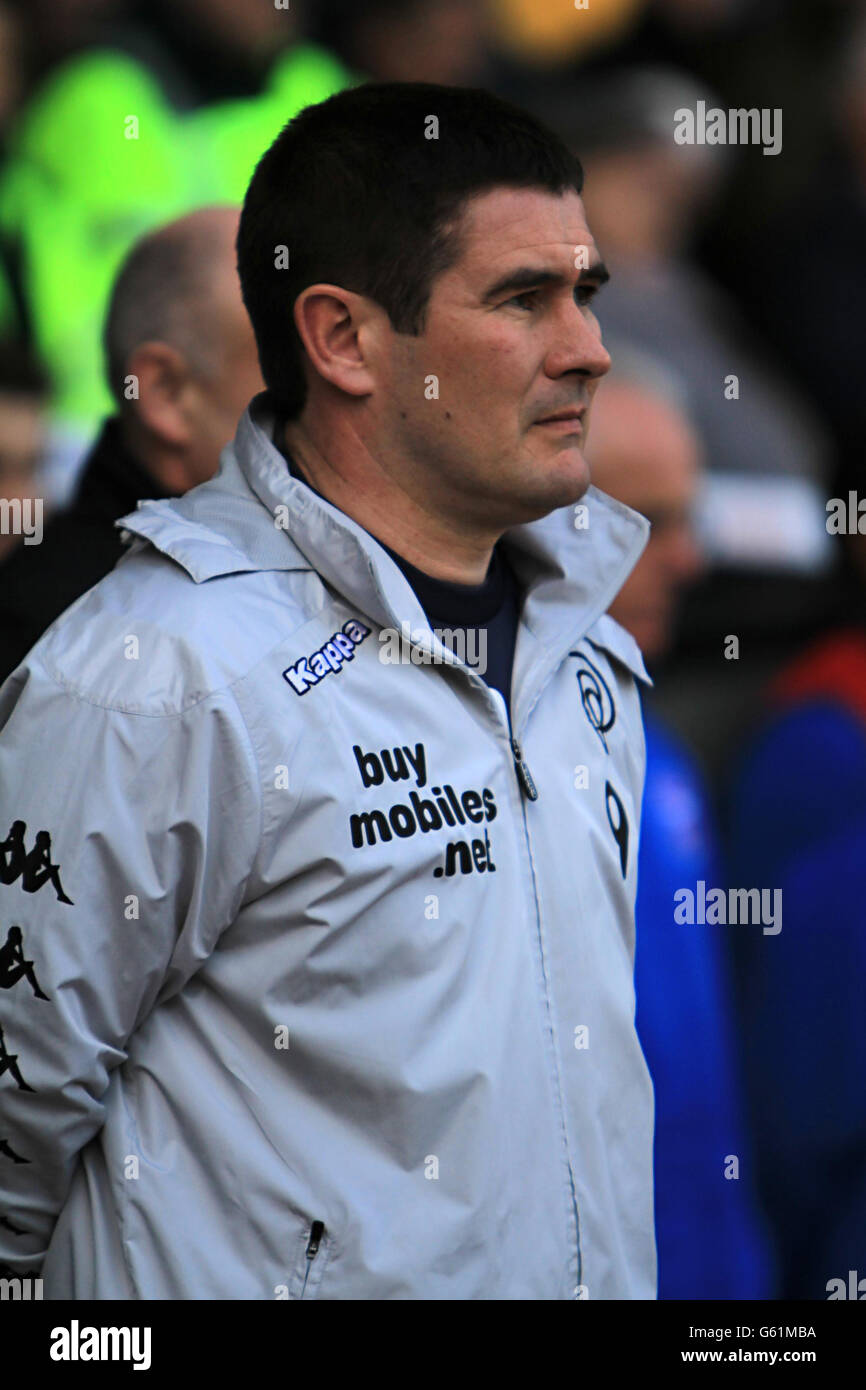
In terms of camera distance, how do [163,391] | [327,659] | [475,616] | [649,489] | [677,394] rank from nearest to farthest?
1. [327,659]
2. [475,616]
3. [163,391]
4. [649,489]
5. [677,394]

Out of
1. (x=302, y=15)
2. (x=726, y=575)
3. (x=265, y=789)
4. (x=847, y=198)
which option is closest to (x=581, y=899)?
(x=265, y=789)

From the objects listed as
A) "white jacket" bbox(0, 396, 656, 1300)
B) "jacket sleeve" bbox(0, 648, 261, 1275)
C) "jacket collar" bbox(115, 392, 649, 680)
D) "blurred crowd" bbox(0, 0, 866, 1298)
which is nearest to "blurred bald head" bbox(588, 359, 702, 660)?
"blurred crowd" bbox(0, 0, 866, 1298)

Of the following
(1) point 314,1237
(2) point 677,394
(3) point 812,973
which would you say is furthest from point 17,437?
(2) point 677,394

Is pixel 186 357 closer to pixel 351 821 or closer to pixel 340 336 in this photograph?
pixel 340 336

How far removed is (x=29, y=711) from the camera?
2.08 meters

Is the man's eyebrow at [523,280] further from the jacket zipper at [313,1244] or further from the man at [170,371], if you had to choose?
the jacket zipper at [313,1244]

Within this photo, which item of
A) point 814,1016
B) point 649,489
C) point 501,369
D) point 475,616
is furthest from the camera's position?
point 649,489

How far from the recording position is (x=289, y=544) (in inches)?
88.5

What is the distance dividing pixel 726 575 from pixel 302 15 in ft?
7.17

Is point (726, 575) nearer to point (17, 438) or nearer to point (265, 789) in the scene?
point (17, 438)

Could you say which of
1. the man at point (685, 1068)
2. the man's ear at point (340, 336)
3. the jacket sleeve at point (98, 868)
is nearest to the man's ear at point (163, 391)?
the man's ear at point (340, 336)

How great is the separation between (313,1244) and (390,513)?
2.93ft

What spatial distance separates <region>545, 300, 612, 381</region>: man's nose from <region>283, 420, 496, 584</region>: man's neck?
241 mm

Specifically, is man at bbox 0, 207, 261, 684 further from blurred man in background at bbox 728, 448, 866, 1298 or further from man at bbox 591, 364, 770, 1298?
blurred man in background at bbox 728, 448, 866, 1298
